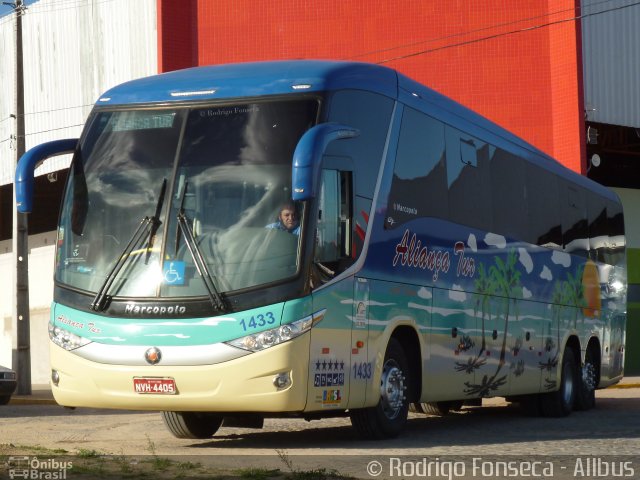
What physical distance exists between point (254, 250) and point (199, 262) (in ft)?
1.70

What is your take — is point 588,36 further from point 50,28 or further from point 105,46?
point 50,28

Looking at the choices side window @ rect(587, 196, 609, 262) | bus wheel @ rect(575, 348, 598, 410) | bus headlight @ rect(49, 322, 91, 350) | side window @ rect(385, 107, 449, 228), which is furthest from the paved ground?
bus headlight @ rect(49, 322, 91, 350)

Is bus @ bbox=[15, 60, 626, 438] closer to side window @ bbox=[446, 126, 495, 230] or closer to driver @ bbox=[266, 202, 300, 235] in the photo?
driver @ bbox=[266, 202, 300, 235]

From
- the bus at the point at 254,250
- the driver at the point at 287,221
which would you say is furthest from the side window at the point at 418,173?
the driver at the point at 287,221

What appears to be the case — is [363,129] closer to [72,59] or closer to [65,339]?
[65,339]

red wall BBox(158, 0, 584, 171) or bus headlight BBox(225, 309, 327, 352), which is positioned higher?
red wall BBox(158, 0, 584, 171)

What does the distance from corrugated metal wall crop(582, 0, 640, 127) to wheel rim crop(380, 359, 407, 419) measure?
61.7ft

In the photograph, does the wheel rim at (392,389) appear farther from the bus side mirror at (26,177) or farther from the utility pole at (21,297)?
the utility pole at (21,297)

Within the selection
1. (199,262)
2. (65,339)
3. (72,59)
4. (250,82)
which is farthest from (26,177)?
(72,59)

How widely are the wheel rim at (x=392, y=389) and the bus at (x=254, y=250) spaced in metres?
0.02

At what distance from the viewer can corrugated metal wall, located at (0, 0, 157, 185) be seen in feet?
108

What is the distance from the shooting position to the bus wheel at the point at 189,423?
1335 cm

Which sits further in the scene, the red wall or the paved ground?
the red wall

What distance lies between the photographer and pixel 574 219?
2019cm
